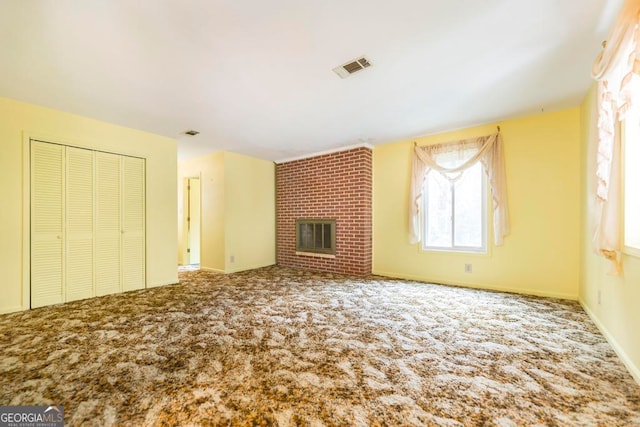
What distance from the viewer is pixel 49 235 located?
2.95 m

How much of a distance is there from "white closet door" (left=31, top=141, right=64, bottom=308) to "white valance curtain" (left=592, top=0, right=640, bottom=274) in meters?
4.97

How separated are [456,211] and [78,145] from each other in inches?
197

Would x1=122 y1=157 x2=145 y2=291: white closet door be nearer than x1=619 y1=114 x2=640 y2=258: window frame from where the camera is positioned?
No

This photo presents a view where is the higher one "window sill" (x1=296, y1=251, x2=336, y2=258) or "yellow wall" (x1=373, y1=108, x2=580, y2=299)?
"yellow wall" (x1=373, y1=108, x2=580, y2=299)

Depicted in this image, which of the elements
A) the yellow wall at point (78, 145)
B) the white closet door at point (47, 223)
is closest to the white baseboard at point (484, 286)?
the yellow wall at point (78, 145)

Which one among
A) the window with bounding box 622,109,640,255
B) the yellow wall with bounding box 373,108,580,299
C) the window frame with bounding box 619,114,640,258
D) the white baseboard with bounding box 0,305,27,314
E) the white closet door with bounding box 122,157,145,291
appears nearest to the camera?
the window with bounding box 622,109,640,255

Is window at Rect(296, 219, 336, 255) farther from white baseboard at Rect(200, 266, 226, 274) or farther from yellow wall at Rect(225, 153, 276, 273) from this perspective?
white baseboard at Rect(200, 266, 226, 274)

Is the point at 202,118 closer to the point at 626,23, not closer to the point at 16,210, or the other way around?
the point at 16,210

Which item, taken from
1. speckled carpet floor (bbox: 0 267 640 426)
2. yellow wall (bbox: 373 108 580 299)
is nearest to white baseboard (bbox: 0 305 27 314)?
speckled carpet floor (bbox: 0 267 640 426)

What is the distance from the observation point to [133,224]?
361 cm

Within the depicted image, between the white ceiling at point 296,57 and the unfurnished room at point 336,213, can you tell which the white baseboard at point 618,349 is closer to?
the unfurnished room at point 336,213

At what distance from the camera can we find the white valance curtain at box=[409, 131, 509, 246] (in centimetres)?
337

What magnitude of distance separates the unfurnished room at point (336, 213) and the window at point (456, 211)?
3cm
